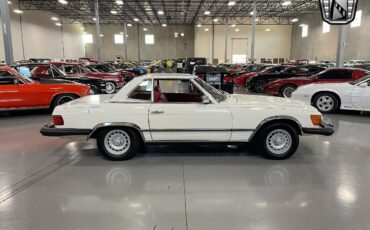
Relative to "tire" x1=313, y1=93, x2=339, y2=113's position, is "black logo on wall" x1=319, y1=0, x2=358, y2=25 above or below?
above

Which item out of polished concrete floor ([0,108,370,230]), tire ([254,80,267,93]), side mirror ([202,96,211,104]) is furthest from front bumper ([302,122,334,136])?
tire ([254,80,267,93])

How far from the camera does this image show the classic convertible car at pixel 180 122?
15.8 feet

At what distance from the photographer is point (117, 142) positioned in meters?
5.04

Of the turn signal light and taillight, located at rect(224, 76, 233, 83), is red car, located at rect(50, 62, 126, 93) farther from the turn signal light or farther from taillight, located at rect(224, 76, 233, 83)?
the turn signal light

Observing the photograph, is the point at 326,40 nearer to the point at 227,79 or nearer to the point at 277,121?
the point at 227,79

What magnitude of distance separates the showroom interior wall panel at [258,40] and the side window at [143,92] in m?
38.8

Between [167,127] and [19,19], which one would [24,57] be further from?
[167,127]

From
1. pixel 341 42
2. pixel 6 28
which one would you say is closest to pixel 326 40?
pixel 341 42

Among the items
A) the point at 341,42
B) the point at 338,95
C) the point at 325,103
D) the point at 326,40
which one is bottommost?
the point at 325,103

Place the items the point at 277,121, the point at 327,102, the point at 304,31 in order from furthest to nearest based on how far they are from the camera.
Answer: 1. the point at 304,31
2. the point at 327,102
3. the point at 277,121

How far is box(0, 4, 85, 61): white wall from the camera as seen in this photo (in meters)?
28.9

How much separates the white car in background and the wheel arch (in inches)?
187

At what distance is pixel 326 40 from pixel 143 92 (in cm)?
3162

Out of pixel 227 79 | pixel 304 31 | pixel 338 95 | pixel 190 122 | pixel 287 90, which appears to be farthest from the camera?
pixel 304 31
